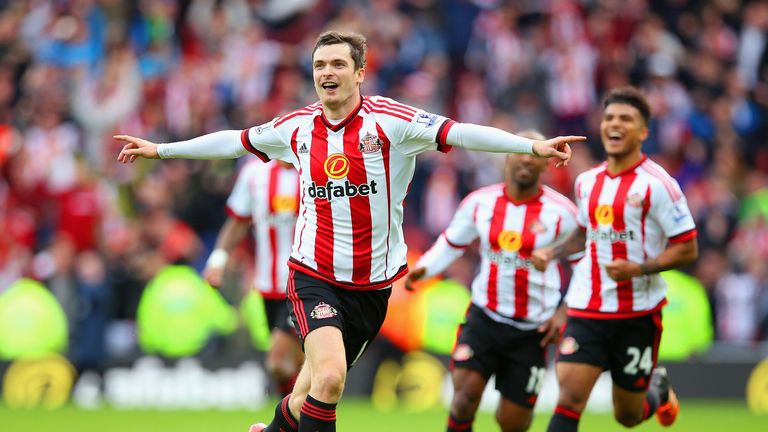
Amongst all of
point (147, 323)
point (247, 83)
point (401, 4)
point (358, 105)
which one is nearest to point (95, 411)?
point (147, 323)

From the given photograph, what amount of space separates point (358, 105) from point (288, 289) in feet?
3.78

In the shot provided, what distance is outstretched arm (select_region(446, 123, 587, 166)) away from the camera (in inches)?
276

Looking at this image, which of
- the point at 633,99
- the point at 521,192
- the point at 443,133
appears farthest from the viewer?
the point at 521,192

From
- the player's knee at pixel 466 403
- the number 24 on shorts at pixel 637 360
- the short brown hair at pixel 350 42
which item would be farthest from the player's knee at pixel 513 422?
the short brown hair at pixel 350 42

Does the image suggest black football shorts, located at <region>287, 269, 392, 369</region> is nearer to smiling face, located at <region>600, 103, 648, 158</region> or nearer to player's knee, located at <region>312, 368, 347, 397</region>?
player's knee, located at <region>312, 368, 347, 397</region>

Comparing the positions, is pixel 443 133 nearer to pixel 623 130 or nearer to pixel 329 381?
pixel 329 381

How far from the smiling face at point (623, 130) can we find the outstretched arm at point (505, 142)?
1.62m

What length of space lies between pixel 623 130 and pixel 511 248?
1.17 m

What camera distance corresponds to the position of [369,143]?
7496 millimetres

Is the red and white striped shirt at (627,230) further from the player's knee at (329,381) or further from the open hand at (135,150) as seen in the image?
the open hand at (135,150)

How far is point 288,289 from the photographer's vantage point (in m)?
7.70

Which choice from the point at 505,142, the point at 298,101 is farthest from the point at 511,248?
the point at 298,101

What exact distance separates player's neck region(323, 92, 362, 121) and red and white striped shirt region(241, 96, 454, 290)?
0.10ft

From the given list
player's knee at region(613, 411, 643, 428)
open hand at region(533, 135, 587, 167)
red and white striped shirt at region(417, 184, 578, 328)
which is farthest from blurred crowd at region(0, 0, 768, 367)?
open hand at region(533, 135, 587, 167)
